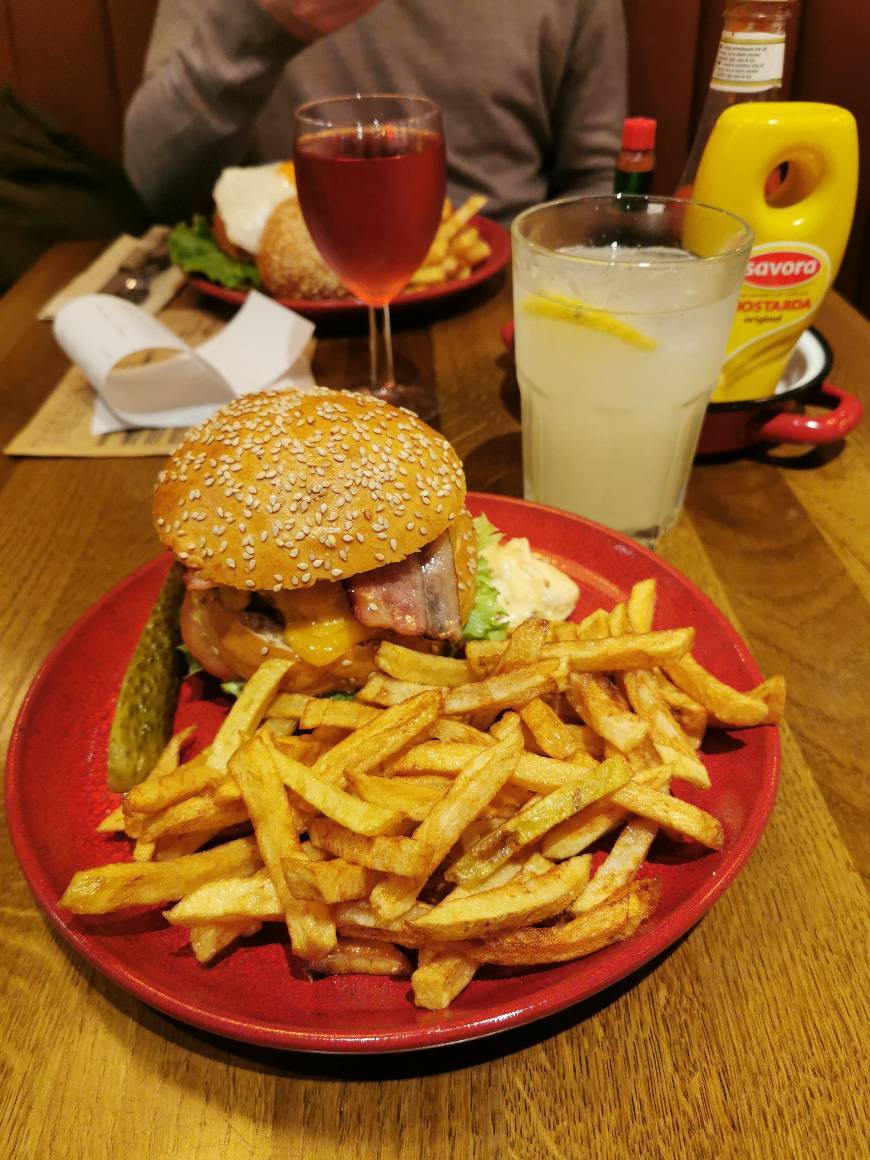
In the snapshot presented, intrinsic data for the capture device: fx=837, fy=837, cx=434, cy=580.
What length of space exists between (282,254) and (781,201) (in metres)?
1.53

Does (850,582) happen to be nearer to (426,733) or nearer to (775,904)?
(775,904)

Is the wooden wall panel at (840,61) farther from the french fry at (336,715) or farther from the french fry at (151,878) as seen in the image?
the french fry at (151,878)

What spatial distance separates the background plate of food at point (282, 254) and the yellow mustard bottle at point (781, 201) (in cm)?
108

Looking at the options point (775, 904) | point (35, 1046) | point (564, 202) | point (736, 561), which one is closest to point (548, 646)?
point (775, 904)

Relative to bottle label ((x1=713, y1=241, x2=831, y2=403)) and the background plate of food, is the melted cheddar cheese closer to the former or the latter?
bottle label ((x1=713, y1=241, x2=831, y2=403))

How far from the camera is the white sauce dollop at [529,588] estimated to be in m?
1.54

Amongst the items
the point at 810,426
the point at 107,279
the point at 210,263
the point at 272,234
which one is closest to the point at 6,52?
the point at 107,279

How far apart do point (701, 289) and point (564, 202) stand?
0.36 m

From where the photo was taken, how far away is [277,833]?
98 centimetres

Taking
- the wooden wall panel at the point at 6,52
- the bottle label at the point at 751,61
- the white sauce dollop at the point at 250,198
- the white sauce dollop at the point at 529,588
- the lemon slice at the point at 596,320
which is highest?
the bottle label at the point at 751,61

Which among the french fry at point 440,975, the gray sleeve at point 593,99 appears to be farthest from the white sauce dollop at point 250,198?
the french fry at point 440,975

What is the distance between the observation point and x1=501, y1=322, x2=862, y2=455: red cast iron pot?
1907 mm

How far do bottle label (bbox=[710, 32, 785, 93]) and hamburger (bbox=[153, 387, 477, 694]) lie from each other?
1.13m

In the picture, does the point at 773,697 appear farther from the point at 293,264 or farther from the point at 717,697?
the point at 293,264
